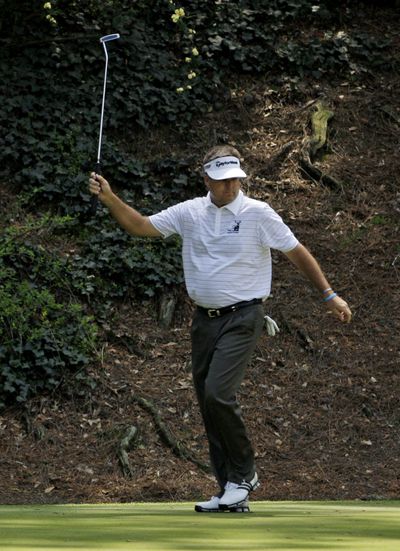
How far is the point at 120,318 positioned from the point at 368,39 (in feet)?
21.5

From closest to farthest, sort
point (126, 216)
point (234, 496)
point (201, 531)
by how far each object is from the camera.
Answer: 1. point (201, 531)
2. point (234, 496)
3. point (126, 216)

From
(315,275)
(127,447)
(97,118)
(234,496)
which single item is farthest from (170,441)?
(97,118)

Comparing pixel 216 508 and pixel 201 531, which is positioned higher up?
pixel 201 531

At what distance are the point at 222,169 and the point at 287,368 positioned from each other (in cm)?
592

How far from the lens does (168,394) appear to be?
1209 centimetres

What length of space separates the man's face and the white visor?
0.04 metres

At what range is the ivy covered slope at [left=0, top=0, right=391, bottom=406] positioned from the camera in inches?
488

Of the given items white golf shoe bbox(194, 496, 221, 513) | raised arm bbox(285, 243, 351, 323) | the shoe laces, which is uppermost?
raised arm bbox(285, 243, 351, 323)

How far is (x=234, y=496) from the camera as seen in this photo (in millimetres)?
6934

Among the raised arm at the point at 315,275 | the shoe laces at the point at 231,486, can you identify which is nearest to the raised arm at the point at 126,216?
the raised arm at the point at 315,275

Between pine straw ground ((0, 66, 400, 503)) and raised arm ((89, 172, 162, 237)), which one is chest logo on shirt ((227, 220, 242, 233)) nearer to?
raised arm ((89, 172, 162, 237))

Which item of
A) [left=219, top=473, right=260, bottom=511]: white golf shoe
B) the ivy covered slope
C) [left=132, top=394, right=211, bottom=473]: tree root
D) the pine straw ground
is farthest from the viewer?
the ivy covered slope

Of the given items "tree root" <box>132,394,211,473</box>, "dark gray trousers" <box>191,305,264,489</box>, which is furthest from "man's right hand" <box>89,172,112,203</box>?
"tree root" <box>132,394,211,473</box>

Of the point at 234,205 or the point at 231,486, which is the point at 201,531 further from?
the point at 234,205
